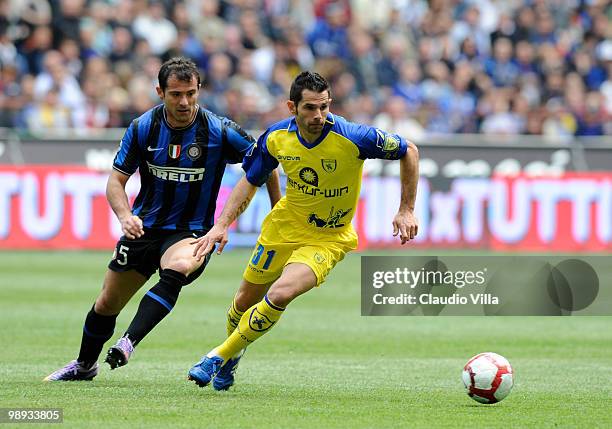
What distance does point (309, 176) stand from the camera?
879 centimetres

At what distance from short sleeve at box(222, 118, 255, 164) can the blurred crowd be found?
1235cm

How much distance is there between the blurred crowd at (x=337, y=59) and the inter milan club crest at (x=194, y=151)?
12.4 meters

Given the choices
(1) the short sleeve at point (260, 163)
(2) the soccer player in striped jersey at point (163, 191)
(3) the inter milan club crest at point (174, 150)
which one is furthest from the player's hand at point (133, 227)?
(1) the short sleeve at point (260, 163)

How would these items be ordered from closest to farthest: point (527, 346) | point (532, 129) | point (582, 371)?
point (582, 371), point (527, 346), point (532, 129)

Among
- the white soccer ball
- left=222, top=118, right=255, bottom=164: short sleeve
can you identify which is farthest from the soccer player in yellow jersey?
the white soccer ball

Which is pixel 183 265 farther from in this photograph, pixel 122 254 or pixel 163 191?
pixel 163 191

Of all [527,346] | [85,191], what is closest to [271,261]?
[527,346]

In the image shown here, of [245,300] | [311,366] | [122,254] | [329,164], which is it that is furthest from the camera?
[311,366]

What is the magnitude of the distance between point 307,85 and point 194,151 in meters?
1.06

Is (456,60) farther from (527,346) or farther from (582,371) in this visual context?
(582,371)

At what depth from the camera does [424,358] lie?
10.9 m

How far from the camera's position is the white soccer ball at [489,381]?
7938 mm

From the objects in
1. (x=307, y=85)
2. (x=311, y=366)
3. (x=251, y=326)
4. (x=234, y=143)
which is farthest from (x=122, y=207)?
(x=311, y=366)

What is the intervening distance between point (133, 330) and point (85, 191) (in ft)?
38.4
